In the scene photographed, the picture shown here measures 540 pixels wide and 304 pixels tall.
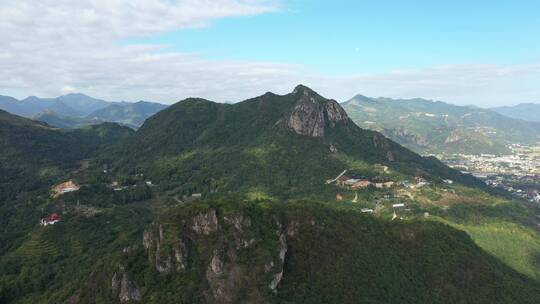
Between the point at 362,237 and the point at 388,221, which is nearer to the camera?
the point at 362,237

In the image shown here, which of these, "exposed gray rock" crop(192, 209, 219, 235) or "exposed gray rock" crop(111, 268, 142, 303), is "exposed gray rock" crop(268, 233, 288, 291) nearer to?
"exposed gray rock" crop(192, 209, 219, 235)

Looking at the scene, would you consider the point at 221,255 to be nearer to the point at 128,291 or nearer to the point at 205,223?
the point at 205,223

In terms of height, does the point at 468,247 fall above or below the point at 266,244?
below

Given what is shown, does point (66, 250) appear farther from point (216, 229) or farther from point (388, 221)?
point (388, 221)

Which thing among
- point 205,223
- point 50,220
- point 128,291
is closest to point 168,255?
point 128,291

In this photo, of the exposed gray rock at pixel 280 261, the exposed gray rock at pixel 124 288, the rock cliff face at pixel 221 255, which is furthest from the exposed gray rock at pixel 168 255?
the exposed gray rock at pixel 280 261

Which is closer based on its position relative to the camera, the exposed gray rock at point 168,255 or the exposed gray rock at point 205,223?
the exposed gray rock at point 168,255

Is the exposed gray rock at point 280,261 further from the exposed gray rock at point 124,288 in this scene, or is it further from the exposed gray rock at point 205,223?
the exposed gray rock at point 124,288

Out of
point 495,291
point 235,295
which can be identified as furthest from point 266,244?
point 495,291

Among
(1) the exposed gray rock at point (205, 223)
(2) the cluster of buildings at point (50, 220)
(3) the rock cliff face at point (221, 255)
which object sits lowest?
(2) the cluster of buildings at point (50, 220)
